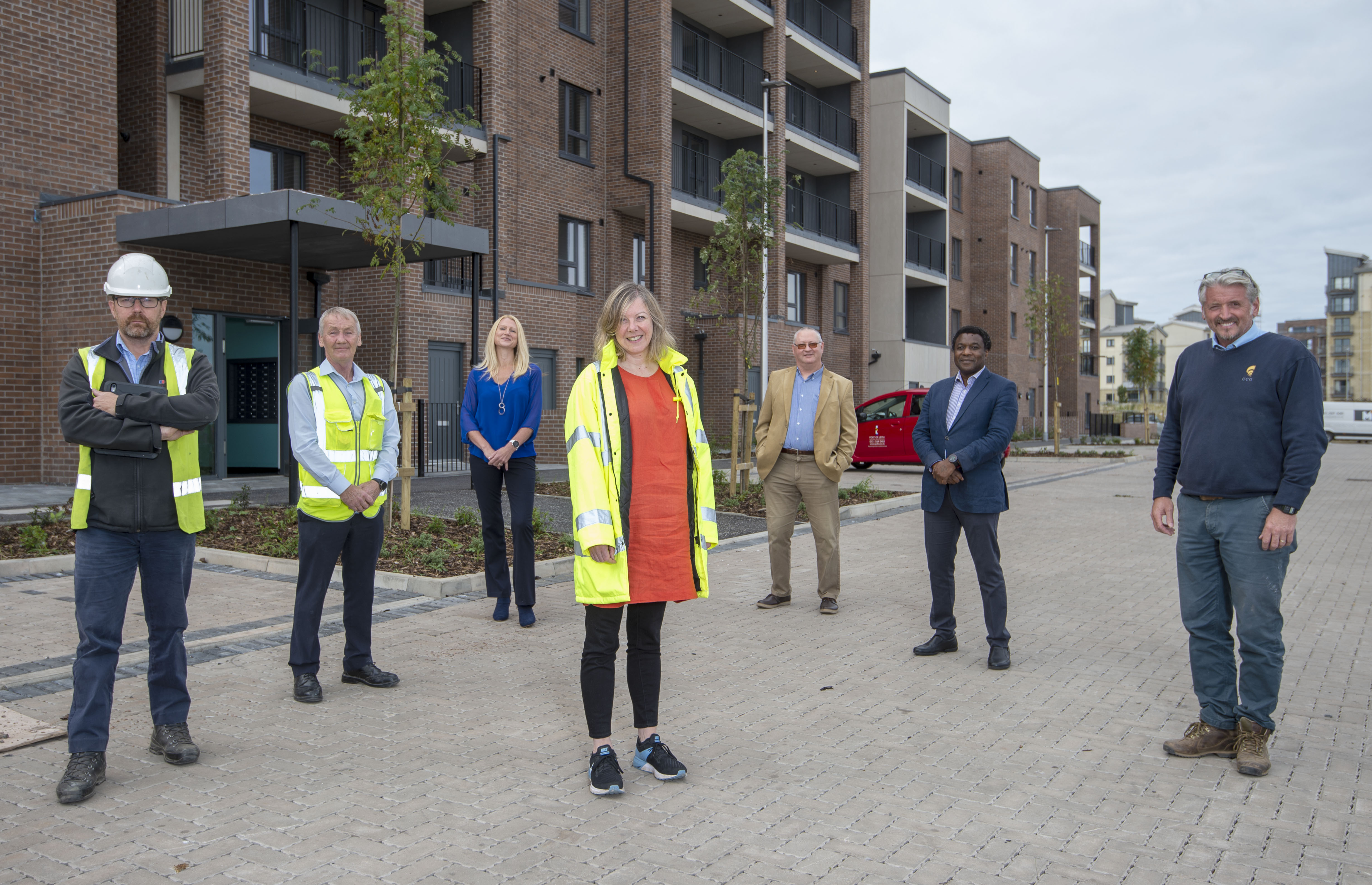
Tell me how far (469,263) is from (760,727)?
18.0 metres

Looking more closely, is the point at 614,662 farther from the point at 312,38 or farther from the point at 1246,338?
the point at 312,38

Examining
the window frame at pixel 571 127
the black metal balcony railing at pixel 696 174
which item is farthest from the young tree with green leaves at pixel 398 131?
the black metal balcony railing at pixel 696 174

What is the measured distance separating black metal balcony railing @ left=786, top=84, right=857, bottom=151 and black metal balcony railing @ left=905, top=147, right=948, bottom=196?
594 cm

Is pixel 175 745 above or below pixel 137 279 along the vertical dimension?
below

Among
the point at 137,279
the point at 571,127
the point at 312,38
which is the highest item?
the point at 571,127

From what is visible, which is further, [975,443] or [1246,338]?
[975,443]

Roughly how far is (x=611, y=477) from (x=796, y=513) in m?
3.98

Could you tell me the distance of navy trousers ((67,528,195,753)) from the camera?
3.86 m

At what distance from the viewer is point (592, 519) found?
3.73 m

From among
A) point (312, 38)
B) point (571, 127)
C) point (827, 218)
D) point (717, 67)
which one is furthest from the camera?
point (827, 218)

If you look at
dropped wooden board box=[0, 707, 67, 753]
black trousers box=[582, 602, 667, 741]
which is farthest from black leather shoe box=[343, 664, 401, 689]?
black trousers box=[582, 602, 667, 741]

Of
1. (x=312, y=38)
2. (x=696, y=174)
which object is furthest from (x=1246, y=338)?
(x=696, y=174)

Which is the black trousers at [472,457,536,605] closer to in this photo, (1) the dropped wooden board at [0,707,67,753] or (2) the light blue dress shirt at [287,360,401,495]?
(2) the light blue dress shirt at [287,360,401,495]

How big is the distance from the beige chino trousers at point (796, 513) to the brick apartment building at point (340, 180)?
730cm
